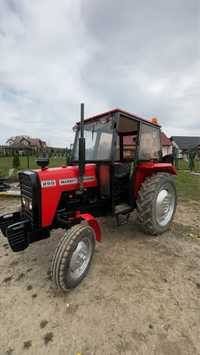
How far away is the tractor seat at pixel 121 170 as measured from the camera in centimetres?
296

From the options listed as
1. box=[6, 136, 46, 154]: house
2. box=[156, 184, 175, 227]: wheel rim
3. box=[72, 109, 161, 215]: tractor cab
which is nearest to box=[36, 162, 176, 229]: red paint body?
box=[72, 109, 161, 215]: tractor cab

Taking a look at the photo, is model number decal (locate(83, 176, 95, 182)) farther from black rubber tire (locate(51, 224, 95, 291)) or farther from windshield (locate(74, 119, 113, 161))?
black rubber tire (locate(51, 224, 95, 291))

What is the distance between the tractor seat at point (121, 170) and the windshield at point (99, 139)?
0.25m

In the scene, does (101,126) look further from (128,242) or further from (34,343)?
(34,343)

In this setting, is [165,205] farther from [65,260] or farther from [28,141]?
[28,141]

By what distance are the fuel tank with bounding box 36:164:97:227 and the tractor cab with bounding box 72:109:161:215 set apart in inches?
17.6


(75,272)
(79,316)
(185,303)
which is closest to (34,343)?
(79,316)

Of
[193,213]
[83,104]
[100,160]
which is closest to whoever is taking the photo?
[83,104]

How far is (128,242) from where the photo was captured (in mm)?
3121

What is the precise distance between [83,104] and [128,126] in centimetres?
152

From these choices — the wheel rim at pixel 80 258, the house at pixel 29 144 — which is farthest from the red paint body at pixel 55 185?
the house at pixel 29 144

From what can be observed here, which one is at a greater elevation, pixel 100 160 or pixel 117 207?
pixel 100 160

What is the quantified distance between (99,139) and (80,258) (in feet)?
6.05

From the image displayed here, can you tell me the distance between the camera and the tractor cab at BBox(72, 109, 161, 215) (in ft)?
9.29
